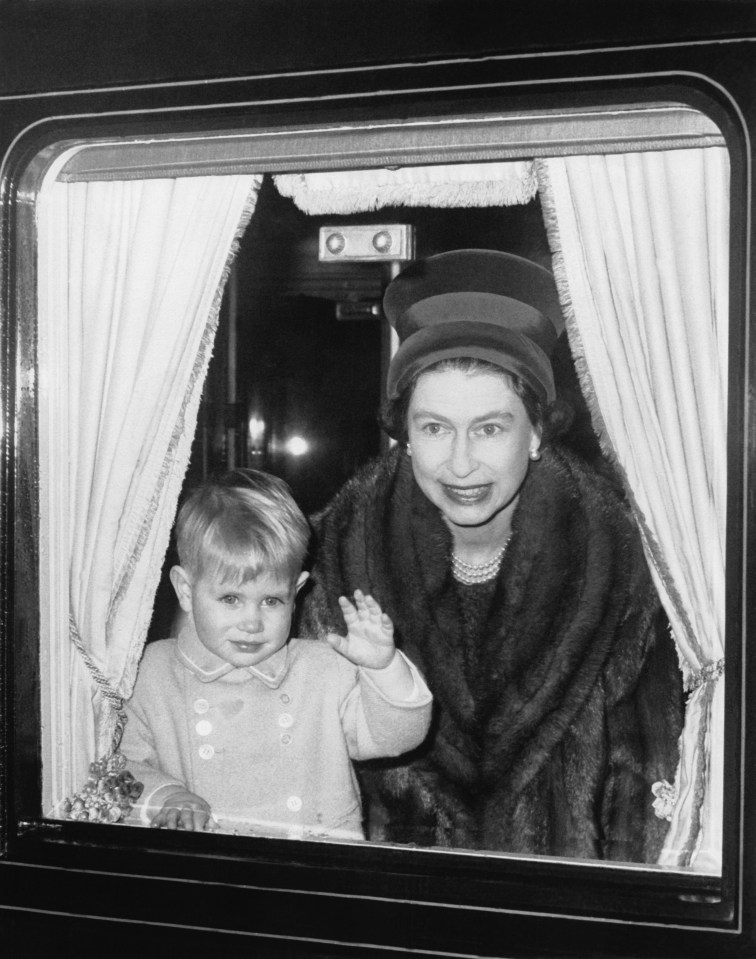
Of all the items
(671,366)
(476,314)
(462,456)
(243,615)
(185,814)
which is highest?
(476,314)

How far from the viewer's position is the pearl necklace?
6.50 feet

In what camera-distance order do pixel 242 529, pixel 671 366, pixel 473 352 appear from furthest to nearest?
pixel 242 529
pixel 473 352
pixel 671 366

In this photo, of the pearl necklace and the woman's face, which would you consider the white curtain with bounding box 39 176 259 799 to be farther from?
the pearl necklace

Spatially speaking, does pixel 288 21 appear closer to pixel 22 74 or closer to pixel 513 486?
pixel 22 74

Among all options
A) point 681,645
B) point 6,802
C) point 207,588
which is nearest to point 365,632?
point 207,588

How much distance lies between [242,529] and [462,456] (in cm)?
42

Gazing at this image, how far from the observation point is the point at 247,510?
205 cm

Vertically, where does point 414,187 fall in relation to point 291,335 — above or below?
above

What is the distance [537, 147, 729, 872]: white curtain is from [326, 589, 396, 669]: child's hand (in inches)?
18.8

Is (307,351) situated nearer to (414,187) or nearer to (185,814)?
(414,187)

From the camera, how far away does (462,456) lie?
1971 millimetres

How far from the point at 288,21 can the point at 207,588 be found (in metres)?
1.00

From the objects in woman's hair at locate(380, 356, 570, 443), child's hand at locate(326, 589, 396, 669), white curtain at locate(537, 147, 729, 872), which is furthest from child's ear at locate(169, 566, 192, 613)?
white curtain at locate(537, 147, 729, 872)

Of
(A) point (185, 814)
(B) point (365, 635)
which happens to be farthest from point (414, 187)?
(A) point (185, 814)
